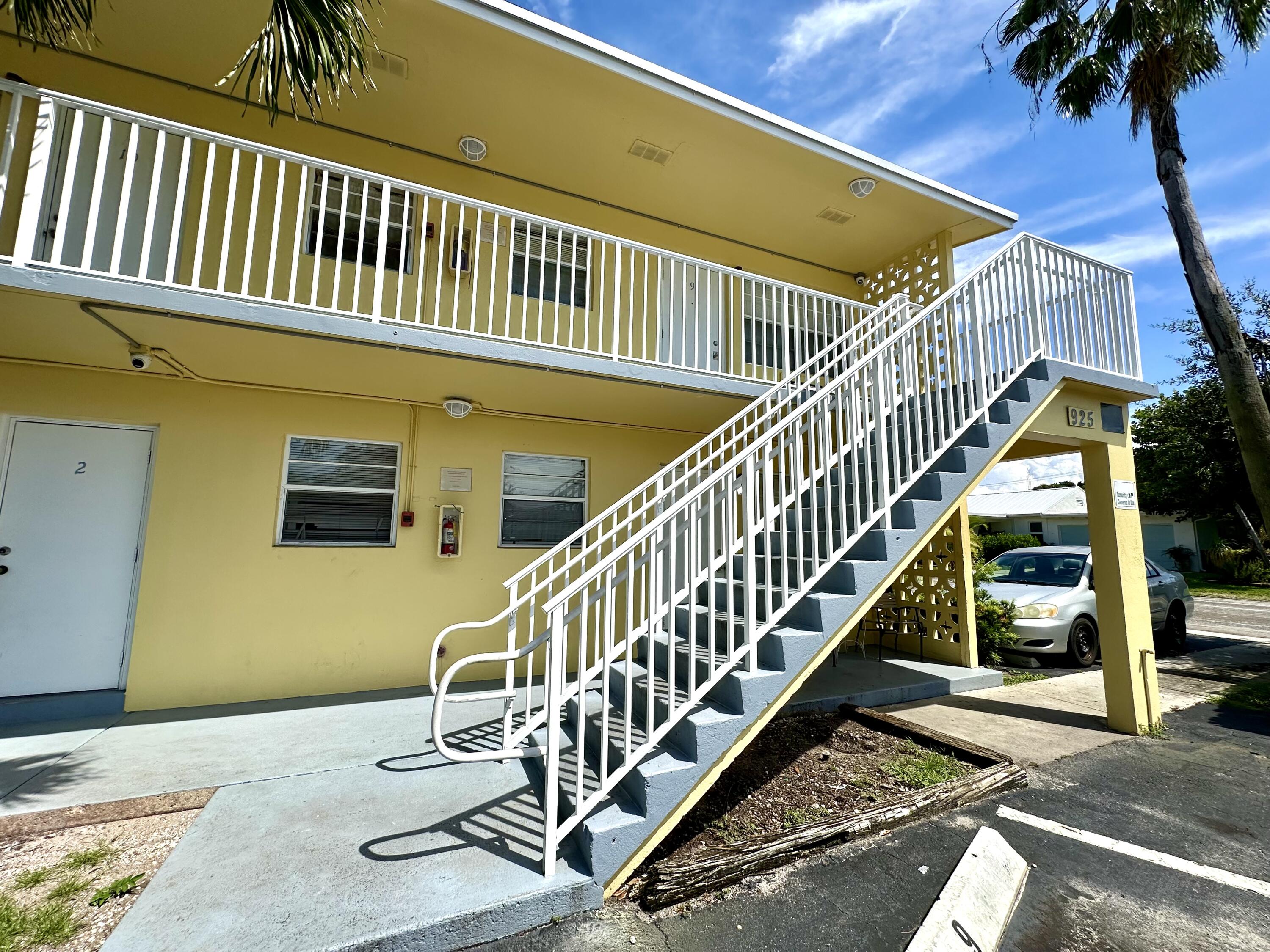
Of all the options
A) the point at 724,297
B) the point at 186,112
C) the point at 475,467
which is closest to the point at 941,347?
the point at 724,297

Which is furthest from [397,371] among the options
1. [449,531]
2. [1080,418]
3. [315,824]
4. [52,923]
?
[1080,418]

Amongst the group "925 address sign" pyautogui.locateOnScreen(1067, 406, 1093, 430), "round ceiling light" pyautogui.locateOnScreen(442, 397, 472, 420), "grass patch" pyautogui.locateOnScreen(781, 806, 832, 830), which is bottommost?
"grass patch" pyautogui.locateOnScreen(781, 806, 832, 830)

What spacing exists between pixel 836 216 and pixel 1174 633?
8620mm

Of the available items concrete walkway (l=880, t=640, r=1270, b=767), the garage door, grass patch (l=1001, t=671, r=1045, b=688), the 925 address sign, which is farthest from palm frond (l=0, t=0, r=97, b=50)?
the garage door

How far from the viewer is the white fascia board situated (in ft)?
14.5

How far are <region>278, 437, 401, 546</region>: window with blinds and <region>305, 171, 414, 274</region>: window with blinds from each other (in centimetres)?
187

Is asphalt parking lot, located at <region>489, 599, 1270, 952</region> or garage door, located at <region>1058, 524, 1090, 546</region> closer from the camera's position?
asphalt parking lot, located at <region>489, 599, 1270, 952</region>

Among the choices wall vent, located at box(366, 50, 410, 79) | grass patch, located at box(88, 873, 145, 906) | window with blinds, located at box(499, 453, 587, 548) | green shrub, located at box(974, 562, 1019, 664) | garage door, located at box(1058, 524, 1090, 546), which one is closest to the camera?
grass patch, located at box(88, 873, 145, 906)

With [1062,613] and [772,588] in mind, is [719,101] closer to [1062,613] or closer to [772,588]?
[772,588]

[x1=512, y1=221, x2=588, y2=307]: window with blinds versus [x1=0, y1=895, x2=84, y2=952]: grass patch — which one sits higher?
[x1=512, y1=221, x2=588, y2=307]: window with blinds

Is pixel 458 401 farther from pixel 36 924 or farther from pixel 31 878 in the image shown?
pixel 36 924

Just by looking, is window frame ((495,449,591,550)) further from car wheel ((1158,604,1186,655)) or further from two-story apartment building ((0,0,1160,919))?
car wheel ((1158,604,1186,655))

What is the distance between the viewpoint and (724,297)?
24.8 ft

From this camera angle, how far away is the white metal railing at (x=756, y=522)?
2693 mm
